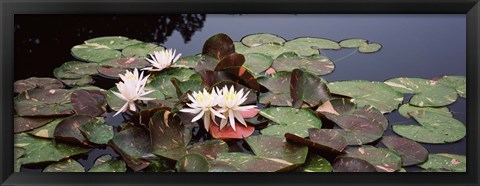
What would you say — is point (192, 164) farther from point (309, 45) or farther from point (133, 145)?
point (309, 45)

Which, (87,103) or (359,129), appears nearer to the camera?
(359,129)

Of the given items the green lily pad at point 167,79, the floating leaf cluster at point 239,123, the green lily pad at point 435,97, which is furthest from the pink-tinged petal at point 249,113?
the green lily pad at point 435,97

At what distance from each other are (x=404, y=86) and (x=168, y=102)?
2.20 feet

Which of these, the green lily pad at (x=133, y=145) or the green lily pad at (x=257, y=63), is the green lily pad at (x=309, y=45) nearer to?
the green lily pad at (x=257, y=63)

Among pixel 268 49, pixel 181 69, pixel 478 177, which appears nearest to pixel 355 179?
pixel 478 177

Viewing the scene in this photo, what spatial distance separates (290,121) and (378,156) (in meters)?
0.24

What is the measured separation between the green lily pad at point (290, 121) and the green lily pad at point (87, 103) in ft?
1.37

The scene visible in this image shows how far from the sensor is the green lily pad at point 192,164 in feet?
4.33

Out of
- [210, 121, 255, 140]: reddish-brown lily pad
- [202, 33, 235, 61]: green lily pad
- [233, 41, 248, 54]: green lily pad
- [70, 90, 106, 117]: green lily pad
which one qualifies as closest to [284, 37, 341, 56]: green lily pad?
[233, 41, 248, 54]: green lily pad

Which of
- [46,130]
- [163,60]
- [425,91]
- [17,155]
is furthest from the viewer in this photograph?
[163,60]

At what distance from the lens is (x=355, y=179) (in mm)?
1281

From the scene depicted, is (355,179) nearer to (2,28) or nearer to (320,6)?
(320,6)

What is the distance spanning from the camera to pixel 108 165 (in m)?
1.38

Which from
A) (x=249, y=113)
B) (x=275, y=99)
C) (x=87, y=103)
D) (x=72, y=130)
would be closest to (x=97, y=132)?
(x=72, y=130)
